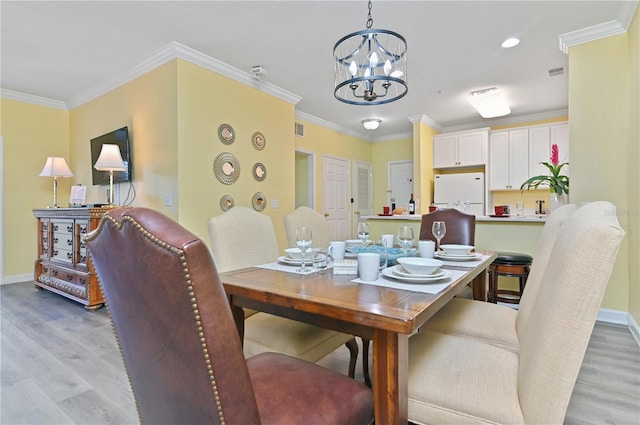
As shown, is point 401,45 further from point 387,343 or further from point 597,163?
point 387,343

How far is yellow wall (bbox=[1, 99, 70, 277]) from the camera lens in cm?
436

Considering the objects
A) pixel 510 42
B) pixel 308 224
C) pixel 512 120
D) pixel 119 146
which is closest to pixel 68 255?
pixel 119 146

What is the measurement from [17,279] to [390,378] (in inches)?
219

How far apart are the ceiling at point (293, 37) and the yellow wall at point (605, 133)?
224mm

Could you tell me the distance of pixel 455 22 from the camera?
2.82m

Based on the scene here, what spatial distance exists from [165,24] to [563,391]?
348 centimetres

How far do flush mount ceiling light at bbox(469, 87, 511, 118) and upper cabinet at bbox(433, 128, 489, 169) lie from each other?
118 centimetres

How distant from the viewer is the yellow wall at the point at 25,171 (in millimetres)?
4363

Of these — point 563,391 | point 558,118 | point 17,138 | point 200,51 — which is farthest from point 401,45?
point 17,138

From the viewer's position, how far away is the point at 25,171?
14.8 ft

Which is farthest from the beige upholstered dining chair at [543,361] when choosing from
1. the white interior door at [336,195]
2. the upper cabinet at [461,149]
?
the upper cabinet at [461,149]

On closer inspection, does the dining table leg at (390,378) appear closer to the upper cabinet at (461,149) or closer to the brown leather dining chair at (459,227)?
the brown leather dining chair at (459,227)


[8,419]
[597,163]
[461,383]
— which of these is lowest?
[8,419]

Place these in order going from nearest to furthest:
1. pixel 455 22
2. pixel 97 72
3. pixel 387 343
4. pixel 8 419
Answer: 1. pixel 387 343
2. pixel 8 419
3. pixel 455 22
4. pixel 97 72
